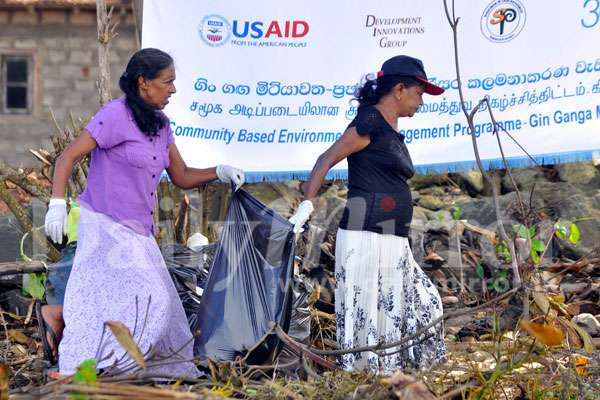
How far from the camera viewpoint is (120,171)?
461 centimetres

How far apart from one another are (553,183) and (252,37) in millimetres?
2923

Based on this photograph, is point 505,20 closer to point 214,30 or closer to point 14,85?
point 214,30

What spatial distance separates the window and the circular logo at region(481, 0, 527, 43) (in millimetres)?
8745

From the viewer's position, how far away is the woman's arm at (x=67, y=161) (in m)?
4.46

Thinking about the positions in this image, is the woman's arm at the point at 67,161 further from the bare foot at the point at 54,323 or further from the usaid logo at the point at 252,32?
the usaid logo at the point at 252,32

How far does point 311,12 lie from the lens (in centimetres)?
698

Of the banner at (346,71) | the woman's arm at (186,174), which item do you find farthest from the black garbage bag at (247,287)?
the banner at (346,71)

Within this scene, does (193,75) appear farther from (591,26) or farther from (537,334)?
(537,334)

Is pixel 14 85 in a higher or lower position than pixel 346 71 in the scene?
higher

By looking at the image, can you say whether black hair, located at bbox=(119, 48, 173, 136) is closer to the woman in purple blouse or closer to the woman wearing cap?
the woman in purple blouse

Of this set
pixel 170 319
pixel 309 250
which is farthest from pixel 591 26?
pixel 170 319

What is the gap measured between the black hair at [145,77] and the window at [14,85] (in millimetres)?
9902

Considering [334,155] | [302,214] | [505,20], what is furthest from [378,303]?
[505,20]

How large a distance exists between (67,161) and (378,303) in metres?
1.67
